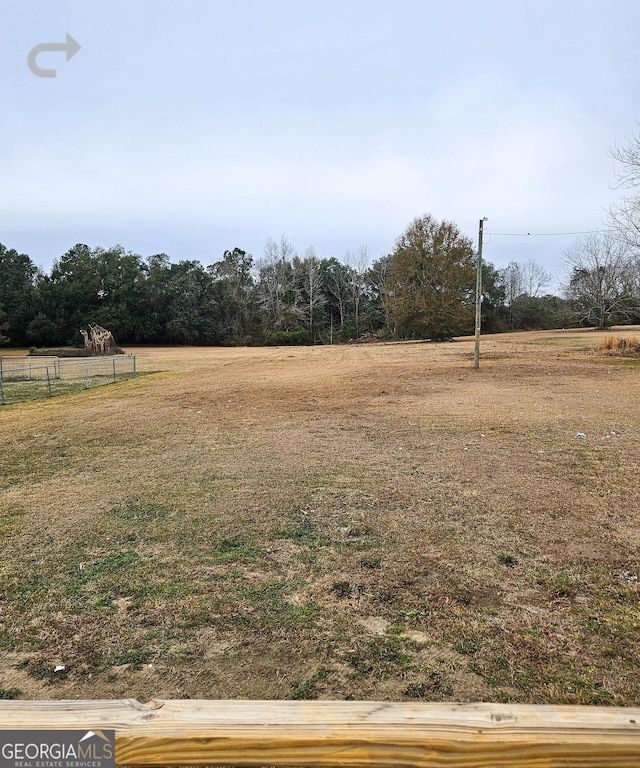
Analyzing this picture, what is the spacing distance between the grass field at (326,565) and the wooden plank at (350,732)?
4.88 ft

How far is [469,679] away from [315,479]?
3458mm

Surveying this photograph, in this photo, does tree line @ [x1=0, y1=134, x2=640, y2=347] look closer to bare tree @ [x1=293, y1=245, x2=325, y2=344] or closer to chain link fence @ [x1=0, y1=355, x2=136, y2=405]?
bare tree @ [x1=293, y1=245, x2=325, y2=344]

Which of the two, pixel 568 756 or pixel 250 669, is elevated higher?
pixel 568 756

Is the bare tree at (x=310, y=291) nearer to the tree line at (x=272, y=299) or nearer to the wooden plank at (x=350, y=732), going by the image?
the tree line at (x=272, y=299)

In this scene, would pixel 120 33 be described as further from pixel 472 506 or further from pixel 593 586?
pixel 593 586

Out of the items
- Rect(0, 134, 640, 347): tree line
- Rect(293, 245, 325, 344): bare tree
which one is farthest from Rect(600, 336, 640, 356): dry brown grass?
Rect(293, 245, 325, 344): bare tree

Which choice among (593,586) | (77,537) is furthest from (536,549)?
(77,537)

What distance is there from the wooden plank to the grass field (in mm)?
1486

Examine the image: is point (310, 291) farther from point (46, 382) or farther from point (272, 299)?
point (46, 382)

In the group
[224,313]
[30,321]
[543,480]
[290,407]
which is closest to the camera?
[543,480]

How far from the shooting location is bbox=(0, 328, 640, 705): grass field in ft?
8.36

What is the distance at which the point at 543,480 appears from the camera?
555 centimetres

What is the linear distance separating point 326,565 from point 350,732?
2.73 metres

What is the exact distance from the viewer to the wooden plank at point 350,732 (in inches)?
39.5
